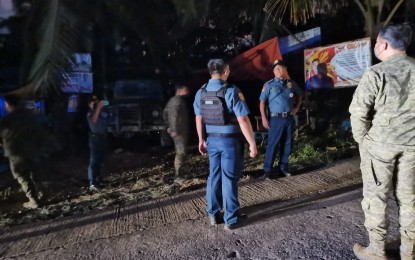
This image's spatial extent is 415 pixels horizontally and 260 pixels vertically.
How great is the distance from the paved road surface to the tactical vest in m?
1.03

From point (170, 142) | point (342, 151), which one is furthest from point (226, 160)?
point (170, 142)

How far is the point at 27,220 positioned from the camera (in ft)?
15.6

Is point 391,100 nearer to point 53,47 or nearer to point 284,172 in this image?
point 53,47

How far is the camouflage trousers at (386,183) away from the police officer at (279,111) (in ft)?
7.85

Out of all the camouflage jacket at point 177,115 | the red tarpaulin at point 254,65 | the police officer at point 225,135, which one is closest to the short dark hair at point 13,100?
the police officer at point 225,135

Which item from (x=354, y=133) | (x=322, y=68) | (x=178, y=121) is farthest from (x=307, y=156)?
(x=354, y=133)

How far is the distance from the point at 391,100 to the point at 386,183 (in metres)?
0.59

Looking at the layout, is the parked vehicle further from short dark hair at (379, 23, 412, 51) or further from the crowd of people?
short dark hair at (379, 23, 412, 51)

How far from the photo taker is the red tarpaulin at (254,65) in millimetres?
8961

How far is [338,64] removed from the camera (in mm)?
6957

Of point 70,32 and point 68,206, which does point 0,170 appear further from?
point 70,32

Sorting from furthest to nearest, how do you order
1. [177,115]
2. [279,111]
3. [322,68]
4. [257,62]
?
[257,62] < [322,68] < [177,115] < [279,111]

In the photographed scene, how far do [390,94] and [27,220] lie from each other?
4.20m

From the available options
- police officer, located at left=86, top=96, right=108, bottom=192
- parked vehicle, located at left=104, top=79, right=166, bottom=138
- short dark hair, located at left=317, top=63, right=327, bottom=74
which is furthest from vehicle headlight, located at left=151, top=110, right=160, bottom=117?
short dark hair, located at left=317, top=63, right=327, bottom=74
